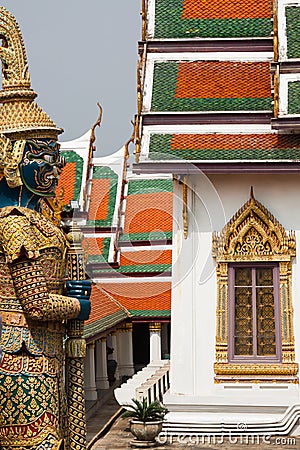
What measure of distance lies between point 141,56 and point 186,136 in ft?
5.48

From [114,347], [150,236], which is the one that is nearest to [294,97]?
[114,347]

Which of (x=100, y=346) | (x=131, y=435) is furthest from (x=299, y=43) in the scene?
(x=100, y=346)

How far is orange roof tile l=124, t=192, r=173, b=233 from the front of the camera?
21.5 metres

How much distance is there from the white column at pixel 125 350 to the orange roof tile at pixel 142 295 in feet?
1.64

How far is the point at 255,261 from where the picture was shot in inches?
506

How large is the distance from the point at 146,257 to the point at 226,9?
24.3 feet

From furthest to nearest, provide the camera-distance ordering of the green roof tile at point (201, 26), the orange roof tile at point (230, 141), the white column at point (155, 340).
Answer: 1. the white column at point (155, 340)
2. the green roof tile at point (201, 26)
3. the orange roof tile at point (230, 141)

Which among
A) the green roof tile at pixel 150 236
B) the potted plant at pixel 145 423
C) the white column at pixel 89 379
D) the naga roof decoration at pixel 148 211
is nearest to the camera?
the potted plant at pixel 145 423

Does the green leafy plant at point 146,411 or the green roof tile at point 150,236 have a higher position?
the green roof tile at point 150,236

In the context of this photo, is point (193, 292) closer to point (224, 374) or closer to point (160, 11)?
point (224, 374)

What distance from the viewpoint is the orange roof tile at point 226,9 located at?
1499 centimetres

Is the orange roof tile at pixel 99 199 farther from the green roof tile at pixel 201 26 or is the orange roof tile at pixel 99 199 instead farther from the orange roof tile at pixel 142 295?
the green roof tile at pixel 201 26

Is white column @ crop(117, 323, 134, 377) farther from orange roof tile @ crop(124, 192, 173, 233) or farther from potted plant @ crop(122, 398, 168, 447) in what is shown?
potted plant @ crop(122, 398, 168, 447)

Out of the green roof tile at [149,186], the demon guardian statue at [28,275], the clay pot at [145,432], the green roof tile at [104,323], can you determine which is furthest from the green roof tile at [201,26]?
the demon guardian statue at [28,275]
